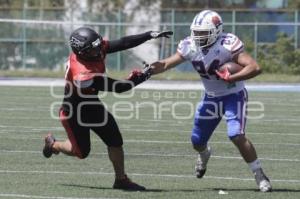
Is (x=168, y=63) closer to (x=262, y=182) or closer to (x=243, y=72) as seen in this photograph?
(x=243, y=72)

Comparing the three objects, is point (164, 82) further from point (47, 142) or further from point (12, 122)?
point (47, 142)

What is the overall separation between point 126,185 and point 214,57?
152cm

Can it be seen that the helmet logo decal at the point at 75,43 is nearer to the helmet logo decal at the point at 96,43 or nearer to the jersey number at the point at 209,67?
the helmet logo decal at the point at 96,43

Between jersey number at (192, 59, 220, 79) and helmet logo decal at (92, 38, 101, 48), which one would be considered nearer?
helmet logo decal at (92, 38, 101, 48)

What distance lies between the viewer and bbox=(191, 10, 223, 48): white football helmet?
8797 millimetres

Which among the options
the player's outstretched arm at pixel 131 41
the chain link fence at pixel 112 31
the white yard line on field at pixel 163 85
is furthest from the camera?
the chain link fence at pixel 112 31

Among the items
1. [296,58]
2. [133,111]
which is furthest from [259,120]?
[296,58]

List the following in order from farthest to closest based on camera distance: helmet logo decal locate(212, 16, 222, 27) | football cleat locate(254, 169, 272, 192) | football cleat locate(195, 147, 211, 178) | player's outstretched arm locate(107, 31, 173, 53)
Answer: football cleat locate(195, 147, 211, 178), player's outstretched arm locate(107, 31, 173, 53), helmet logo decal locate(212, 16, 222, 27), football cleat locate(254, 169, 272, 192)

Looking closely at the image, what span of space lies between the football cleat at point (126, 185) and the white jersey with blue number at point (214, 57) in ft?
3.91

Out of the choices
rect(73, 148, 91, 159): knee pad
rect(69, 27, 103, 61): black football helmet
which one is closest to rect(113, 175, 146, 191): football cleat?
rect(73, 148, 91, 159): knee pad

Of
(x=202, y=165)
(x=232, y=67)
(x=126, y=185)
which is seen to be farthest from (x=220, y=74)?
(x=126, y=185)

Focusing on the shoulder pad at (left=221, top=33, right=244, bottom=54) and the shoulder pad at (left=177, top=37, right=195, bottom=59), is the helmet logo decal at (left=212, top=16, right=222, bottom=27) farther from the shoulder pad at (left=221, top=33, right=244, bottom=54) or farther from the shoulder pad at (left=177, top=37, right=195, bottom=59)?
the shoulder pad at (left=177, top=37, right=195, bottom=59)

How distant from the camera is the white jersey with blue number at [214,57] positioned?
29.1 feet

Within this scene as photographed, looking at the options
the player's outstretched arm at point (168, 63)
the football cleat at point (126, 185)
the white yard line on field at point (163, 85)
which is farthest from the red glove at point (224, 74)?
the white yard line on field at point (163, 85)
